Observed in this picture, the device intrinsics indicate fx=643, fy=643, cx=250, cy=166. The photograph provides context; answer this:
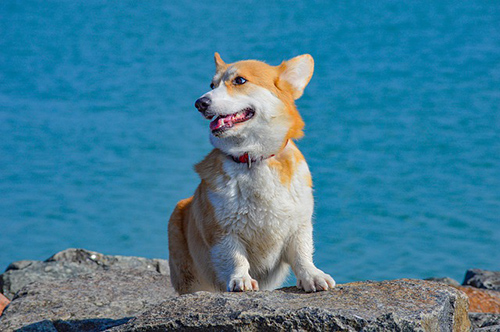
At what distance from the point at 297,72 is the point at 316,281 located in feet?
4.76

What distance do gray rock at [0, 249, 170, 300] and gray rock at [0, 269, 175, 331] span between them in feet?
2.13

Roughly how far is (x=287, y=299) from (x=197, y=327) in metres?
0.60

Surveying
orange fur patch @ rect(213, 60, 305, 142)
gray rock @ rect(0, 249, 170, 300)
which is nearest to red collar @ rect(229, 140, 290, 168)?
orange fur patch @ rect(213, 60, 305, 142)

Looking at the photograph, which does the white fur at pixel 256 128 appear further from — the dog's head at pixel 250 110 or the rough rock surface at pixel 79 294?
the rough rock surface at pixel 79 294

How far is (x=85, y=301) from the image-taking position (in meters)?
6.05

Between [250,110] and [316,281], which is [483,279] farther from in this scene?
[250,110]

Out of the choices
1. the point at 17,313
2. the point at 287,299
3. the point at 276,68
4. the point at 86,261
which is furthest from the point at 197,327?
the point at 86,261

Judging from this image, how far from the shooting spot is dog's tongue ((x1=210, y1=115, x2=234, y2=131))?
408 cm

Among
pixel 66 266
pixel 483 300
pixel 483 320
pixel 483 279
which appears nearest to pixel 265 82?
pixel 483 320

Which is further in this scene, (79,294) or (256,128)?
(79,294)

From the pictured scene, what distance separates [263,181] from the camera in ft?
13.8

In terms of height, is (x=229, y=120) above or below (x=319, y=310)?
above

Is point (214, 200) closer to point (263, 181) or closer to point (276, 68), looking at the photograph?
point (263, 181)

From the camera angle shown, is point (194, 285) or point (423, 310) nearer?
point (423, 310)
